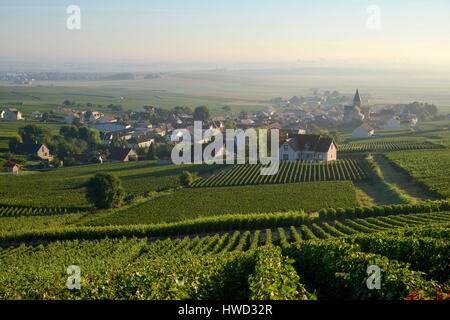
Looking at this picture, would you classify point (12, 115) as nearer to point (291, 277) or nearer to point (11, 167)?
point (11, 167)

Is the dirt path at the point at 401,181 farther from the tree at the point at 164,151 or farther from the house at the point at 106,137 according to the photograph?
A: the house at the point at 106,137

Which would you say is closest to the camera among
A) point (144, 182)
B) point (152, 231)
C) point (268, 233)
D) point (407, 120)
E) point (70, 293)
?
point (70, 293)

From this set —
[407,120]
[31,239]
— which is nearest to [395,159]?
[31,239]

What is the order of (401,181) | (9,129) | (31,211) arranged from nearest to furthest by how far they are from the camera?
(31,211), (401,181), (9,129)

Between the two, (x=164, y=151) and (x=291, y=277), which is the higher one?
(x=291, y=277)

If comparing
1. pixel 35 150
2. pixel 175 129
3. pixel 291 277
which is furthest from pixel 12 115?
pixel 291 277

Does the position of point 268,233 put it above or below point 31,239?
above
